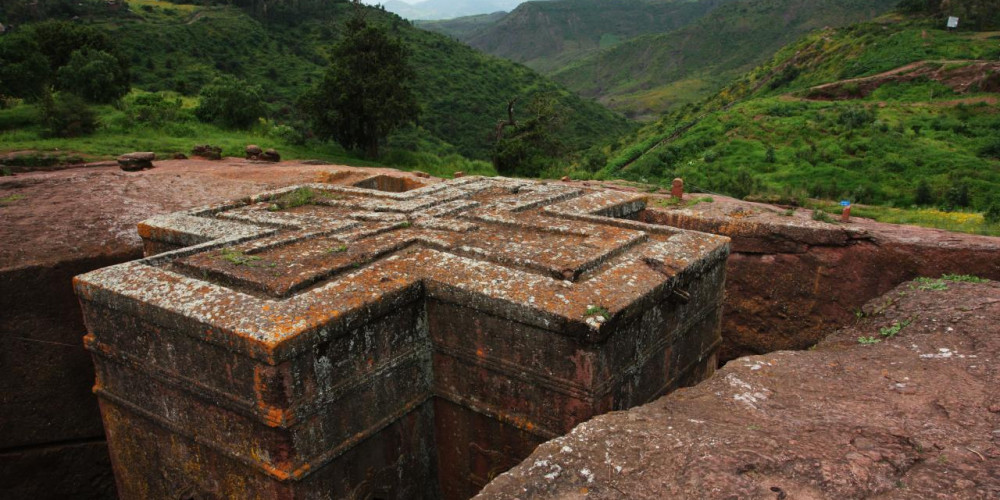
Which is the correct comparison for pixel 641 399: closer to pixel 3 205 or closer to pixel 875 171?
pixel 3 205

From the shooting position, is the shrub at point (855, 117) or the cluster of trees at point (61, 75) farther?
the shrub at point (855, 117)

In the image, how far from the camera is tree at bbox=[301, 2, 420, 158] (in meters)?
19.7

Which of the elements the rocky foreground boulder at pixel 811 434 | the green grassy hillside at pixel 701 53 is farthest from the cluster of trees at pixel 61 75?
the green grassy hillside at pixel 701 53

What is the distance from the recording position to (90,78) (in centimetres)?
1850

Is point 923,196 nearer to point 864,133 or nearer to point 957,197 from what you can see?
point 957,197

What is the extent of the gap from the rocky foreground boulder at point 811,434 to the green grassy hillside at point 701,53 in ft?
191

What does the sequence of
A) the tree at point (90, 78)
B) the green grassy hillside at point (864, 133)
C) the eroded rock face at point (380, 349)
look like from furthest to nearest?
A: 1. the tree at point (90, 78)
2. the green grassy hillside at point (864, 133)
3. the eroded rock face at point (380, 349)

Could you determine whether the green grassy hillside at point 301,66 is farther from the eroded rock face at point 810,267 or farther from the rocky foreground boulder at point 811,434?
the rocky foreground boulder at point 811,434

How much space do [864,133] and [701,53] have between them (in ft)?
200

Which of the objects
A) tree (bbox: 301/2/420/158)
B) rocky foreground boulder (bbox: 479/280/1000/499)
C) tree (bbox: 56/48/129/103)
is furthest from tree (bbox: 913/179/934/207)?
tree (bbox: 56/48/129/103)

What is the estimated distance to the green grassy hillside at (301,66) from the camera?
30.5 meters

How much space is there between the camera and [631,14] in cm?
12962

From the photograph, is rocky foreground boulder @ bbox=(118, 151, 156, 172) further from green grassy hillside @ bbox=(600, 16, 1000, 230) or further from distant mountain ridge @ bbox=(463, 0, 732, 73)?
distant mountain ridge @ bbox=(463, 0, 732, 73)

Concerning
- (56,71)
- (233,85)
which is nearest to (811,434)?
(233,85)
